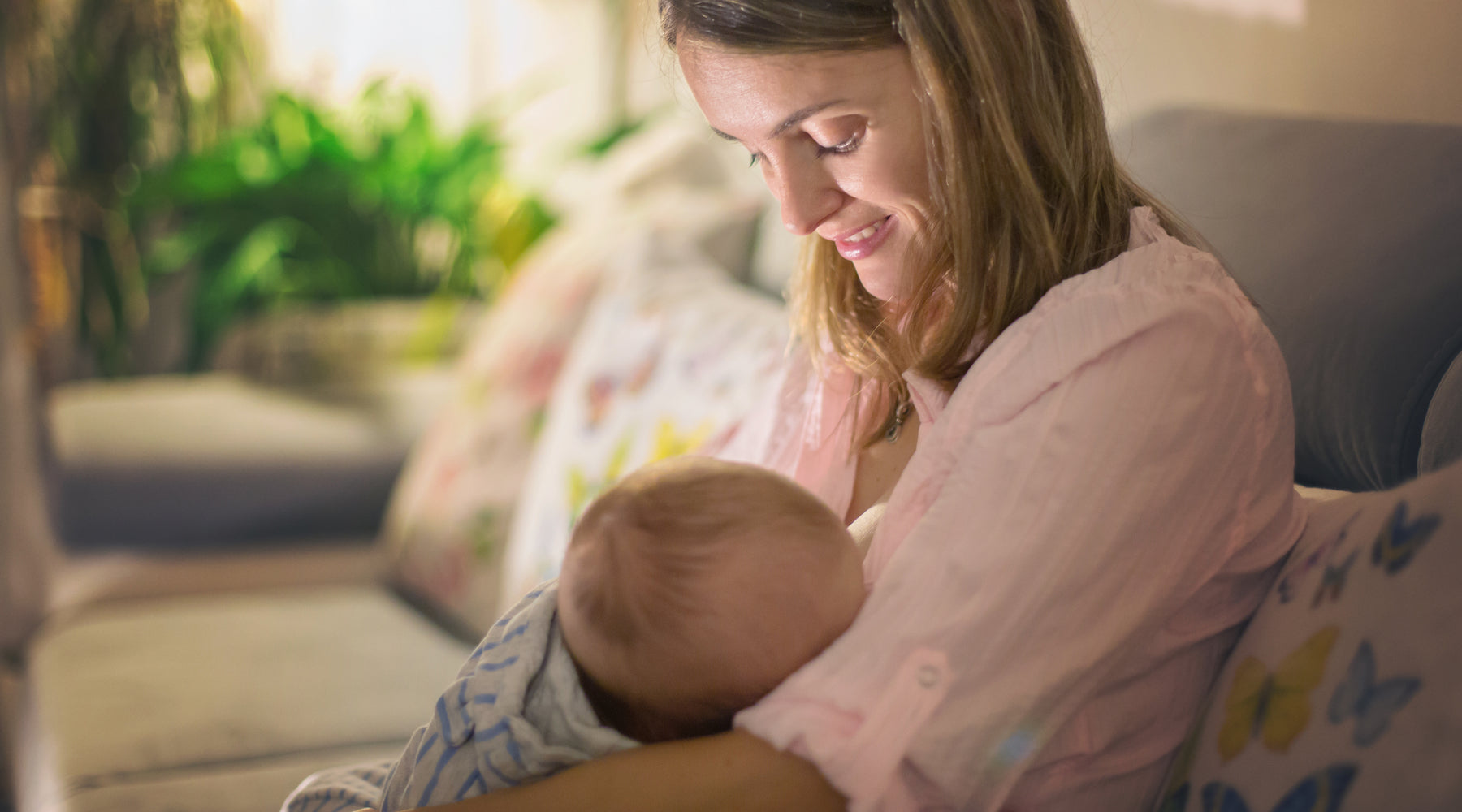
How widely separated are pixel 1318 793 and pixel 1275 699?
8cm

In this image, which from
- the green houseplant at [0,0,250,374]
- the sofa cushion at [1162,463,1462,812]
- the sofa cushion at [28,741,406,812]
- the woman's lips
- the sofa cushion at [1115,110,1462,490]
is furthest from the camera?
the green houseplant at [0,0,250,374]

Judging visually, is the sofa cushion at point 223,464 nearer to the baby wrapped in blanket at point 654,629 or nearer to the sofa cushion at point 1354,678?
the baby wrapped in blanket at point 654,629

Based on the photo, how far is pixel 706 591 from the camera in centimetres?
73

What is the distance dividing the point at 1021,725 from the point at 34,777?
3.82 ft

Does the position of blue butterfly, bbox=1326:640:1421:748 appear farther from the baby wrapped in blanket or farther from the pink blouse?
the baby wrapped in blanket

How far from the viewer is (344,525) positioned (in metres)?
1.99

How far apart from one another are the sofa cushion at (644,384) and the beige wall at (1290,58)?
1.60ft

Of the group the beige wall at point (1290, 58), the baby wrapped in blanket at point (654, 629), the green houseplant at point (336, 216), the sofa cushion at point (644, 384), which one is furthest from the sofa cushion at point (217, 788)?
the green houseplant at point (336, 216)

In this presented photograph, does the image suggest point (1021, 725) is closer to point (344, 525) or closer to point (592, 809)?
point (592, 809)

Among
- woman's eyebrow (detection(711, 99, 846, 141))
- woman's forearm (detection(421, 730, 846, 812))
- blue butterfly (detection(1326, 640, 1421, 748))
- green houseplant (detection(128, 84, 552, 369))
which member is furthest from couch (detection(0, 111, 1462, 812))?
green houseplant (detection(128, 84, 552, 369))

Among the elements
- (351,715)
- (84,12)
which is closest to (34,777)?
(351,715)

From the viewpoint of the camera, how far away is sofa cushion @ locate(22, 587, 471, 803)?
4.23ft

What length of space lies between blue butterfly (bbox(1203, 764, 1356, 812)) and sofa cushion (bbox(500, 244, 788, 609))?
712mm

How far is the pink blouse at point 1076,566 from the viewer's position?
68 centimetres
